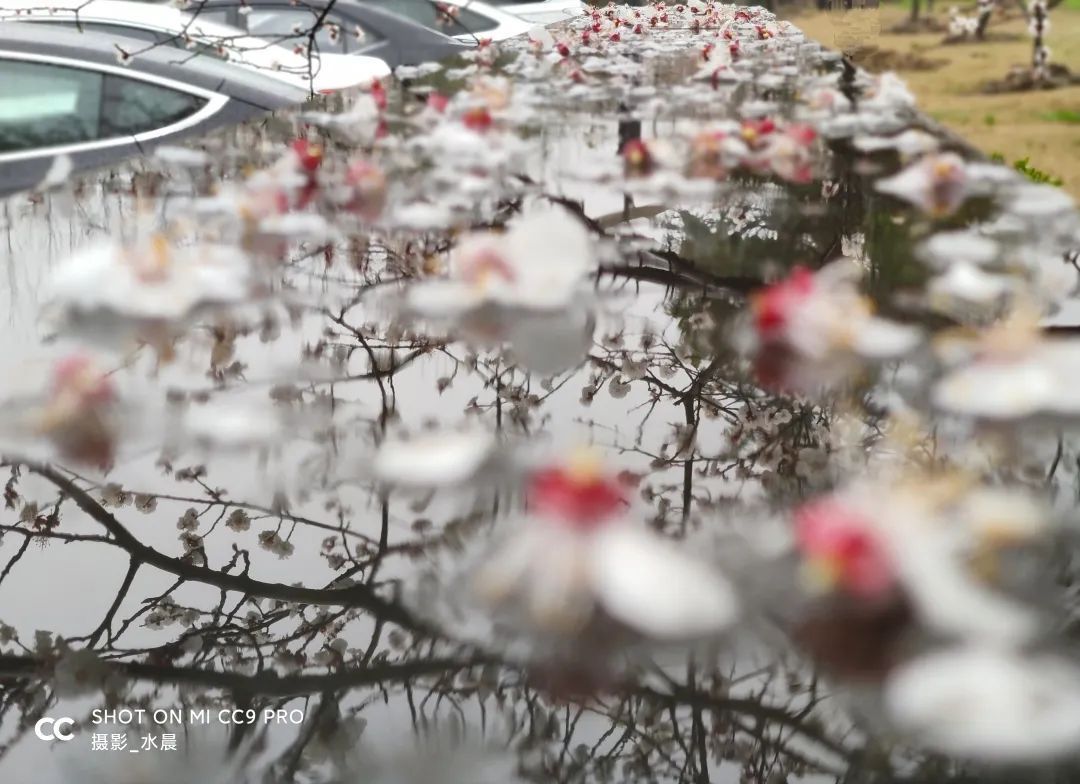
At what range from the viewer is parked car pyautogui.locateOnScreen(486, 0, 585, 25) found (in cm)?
453

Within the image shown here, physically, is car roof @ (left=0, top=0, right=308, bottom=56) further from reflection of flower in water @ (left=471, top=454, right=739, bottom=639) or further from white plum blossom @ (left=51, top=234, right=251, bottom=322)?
reflection of flower in water @ (left=471, top=454, right=739, bottom=639)

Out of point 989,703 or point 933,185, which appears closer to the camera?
point 989,703

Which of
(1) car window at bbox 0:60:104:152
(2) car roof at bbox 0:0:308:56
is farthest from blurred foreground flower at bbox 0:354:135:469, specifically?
(2) car roof at bbox 0:0:308:56

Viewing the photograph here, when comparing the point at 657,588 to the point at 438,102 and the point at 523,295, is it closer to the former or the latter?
the point at 523,295

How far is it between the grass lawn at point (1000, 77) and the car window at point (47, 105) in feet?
7.07

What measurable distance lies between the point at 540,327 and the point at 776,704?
0.41 meters

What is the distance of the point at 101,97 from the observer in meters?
2.19

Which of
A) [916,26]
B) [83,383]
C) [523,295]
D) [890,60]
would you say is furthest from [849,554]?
[916,26]

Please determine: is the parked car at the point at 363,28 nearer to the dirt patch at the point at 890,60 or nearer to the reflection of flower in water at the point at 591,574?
the dirt patch at the point at 890,60

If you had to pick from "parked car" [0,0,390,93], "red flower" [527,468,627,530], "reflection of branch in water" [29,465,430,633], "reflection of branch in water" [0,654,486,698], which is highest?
"parked car" [0,0,390,93]

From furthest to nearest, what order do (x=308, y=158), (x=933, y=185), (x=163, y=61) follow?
1. (x=163, y=61)
2. (x=308, y=158)
3. (x=933, y=185)

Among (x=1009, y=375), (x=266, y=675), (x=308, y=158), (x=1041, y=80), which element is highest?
(x=1041, y=80)

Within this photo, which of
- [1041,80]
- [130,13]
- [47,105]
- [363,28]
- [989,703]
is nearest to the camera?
[989,703]

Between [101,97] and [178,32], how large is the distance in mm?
518
